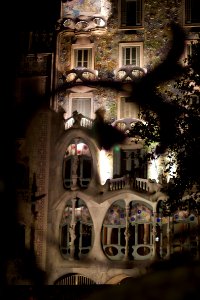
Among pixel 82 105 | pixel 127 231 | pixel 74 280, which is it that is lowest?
pixel 74 280

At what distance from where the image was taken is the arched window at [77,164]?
2758cm

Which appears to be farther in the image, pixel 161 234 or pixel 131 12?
pixel 131 12

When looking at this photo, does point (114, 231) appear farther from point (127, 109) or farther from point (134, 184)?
point (127, 109)

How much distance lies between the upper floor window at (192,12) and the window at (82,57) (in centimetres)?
555

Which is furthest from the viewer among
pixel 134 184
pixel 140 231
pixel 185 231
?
pixel 134 184

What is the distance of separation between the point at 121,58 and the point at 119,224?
9.19 metres

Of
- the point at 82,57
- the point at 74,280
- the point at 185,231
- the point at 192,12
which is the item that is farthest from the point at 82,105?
the point at 74,280

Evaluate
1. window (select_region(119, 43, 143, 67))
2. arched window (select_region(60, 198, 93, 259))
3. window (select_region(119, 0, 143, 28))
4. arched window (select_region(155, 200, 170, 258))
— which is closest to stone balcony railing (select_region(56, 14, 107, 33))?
window (select_region(119, 0, 143, 28))

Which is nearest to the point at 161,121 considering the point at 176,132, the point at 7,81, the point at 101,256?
the point at 176,132

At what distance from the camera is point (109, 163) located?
2802 centimetres

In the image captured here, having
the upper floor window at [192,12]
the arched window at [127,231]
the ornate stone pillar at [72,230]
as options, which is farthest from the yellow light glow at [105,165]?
the upper floor window at [192,12]

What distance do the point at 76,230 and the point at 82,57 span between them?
966 cm

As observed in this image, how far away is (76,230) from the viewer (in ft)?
88.7

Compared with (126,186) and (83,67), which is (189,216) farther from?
(83,67)
